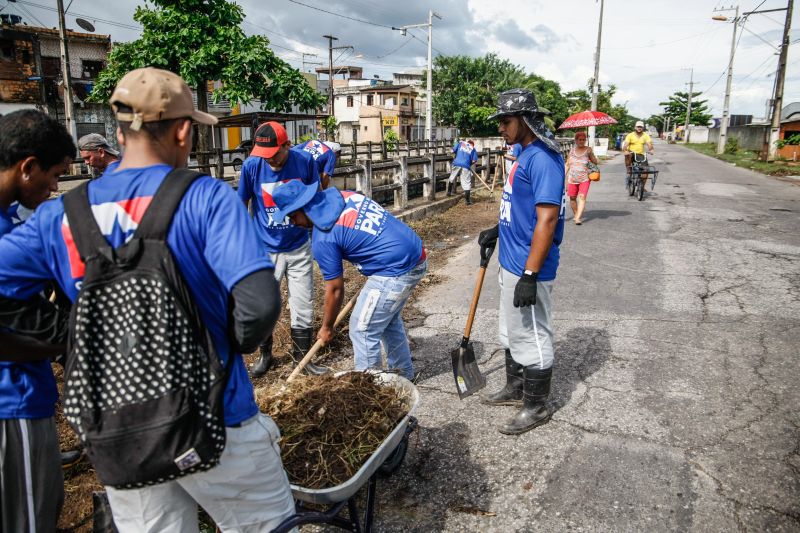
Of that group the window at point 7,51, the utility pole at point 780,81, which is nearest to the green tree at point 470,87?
the utility pole at point 780,81

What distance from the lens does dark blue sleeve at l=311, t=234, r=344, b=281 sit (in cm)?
327

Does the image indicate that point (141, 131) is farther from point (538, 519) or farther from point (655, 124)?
point (655, 124)

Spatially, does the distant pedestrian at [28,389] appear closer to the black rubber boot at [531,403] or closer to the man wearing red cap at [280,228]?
the man wearing red cap at [280,228]

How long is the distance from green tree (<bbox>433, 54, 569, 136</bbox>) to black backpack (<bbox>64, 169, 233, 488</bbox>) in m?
52.0

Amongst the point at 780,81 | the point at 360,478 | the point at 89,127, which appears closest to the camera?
the point at 360,478

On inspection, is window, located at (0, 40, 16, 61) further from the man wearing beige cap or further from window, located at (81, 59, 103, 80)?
the man wearing beige cap

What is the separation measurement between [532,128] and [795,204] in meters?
12.1

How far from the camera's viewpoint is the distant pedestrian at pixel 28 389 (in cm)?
179

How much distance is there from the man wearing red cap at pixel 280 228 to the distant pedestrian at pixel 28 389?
7.70ft

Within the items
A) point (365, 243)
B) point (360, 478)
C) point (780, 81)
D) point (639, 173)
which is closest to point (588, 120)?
point (639, 173)

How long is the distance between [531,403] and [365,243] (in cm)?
152

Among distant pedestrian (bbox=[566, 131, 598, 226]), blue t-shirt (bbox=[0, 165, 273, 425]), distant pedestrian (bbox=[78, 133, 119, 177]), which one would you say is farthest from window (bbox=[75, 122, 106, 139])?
blue t-shirt (bbox=[0, 165, 273, 425])

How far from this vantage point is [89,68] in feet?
113

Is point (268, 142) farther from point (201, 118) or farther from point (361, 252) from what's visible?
point (201, 118)
